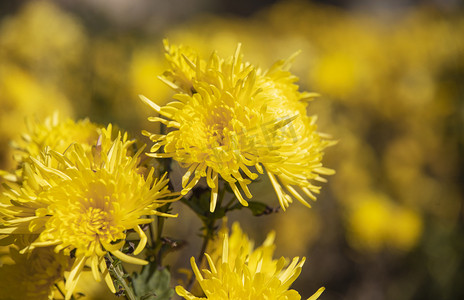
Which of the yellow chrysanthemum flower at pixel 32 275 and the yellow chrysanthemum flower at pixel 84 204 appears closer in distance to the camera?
the yellow chrysanthemum flower at pixel 84 204

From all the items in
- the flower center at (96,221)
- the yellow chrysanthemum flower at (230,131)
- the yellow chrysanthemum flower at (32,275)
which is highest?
the yellow chrysanthemum flower at (230,131)

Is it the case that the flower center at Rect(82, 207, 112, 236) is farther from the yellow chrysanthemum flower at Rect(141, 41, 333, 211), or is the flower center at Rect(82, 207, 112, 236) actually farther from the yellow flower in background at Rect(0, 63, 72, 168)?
the yellow flower in background at Rect(0, 63, 72, 168)

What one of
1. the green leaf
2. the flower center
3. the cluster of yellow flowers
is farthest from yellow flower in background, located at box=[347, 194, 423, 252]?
the flower center

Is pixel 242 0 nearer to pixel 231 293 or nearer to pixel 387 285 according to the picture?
pixel 387 285

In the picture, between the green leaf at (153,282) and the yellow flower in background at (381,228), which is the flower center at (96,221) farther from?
the yellow flower in background at (381,228)


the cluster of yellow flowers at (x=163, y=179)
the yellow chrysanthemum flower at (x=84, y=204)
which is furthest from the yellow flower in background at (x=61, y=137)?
the yellow chrysanthemum flower at (x=84, y=204)

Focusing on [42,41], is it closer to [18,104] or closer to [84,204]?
[18,104]
